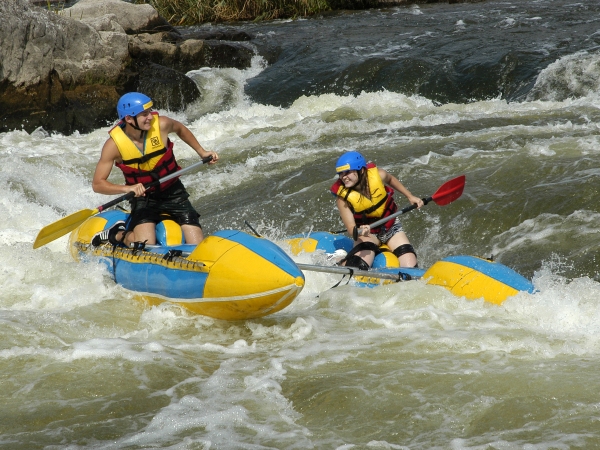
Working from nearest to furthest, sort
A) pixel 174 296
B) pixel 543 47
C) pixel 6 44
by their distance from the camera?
pixel 174 296, pixel 6 44, pixel 543 47

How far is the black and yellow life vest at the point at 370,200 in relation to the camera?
19.7ft

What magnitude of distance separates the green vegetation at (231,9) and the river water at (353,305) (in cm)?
596

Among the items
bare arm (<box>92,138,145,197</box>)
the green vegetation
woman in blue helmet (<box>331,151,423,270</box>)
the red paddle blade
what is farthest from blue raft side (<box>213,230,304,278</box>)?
the green vegetation

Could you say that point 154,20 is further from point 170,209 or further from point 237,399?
point 237,399

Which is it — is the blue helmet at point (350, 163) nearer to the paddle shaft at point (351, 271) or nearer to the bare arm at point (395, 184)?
the bare arm at point (395, 184)

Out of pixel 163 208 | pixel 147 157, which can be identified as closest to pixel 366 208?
pixel 163 208

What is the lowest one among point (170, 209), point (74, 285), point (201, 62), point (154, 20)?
point (74, 285)

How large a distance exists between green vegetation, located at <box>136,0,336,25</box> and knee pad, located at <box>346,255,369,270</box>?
1330 centimetres

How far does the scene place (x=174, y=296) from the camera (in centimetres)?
504

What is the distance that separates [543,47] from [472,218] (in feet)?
22.9

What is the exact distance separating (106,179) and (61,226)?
55 centimetres

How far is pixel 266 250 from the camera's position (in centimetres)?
468

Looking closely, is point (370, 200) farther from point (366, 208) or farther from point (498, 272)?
point (498, 272)

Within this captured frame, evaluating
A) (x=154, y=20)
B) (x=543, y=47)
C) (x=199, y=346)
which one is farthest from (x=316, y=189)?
(x=154, y=20)
